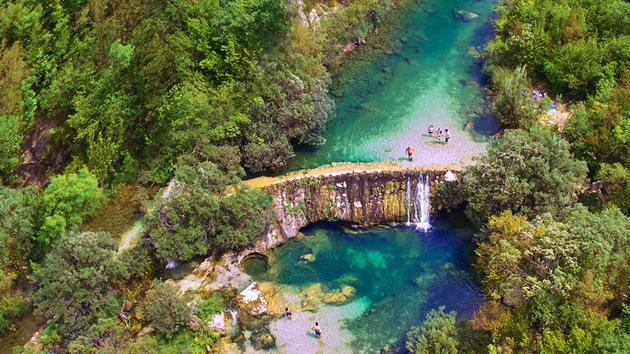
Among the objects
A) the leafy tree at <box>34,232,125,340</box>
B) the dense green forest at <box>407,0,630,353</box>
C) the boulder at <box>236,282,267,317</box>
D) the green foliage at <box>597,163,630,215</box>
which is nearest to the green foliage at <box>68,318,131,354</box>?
the leafy tree at <box>34,232,125,340</box>

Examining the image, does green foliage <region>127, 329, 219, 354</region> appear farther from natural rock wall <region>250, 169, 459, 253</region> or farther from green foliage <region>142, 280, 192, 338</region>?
natural rock wall <region>250, 169, 459, 253</region>

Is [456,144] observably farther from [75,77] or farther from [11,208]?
[11,208]

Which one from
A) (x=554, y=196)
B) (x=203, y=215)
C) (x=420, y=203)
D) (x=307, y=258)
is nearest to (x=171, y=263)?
(x=203, y=215)

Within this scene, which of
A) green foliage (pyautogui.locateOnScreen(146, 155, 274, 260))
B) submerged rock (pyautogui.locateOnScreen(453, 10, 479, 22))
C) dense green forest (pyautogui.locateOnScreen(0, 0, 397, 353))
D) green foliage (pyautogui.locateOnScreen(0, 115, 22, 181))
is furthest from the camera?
submerged rock (pyautogui.locateOnScreen(453, 10, 479, 22))

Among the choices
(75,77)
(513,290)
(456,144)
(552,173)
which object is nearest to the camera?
(513,290)

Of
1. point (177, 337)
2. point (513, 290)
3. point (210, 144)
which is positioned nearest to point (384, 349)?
point (513, 290)

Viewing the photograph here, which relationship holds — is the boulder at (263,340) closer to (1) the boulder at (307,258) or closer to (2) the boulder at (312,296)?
(2) the boulder at (312,296)

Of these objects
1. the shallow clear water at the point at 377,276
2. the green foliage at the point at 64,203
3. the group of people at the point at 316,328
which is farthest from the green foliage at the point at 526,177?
the green foliage at the point at 64,203

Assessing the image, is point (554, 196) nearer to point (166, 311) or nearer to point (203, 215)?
point (203, 215)
